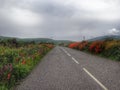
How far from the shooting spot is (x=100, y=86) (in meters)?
9.59

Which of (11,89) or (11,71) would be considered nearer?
(11,89)

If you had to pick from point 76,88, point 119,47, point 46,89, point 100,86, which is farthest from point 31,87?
point 119,47

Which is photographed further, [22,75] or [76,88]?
[22,75]

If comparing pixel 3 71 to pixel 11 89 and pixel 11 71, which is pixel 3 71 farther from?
pixel 11 89

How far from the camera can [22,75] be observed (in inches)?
493

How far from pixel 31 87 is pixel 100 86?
271cm

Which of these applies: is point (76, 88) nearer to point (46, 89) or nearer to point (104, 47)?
point (46, 89)

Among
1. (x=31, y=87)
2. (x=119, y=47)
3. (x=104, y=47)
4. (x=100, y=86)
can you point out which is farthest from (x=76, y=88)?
(x=104, y=47)

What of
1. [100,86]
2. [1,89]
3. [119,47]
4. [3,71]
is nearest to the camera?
[1,89]

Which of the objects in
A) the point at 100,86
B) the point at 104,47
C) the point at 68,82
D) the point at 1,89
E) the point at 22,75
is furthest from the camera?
the point at 104,47

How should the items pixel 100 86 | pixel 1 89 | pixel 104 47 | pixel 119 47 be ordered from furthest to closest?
pixel 104 47, pixel 119 47, pixel 100 86, pixel 1 89

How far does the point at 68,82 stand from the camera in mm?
10609

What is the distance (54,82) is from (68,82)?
2.01 ft

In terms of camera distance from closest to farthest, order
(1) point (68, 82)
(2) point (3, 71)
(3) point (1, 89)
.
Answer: (3) point (1, 89), (1) point (68, 82), (2) point (3, 71)
